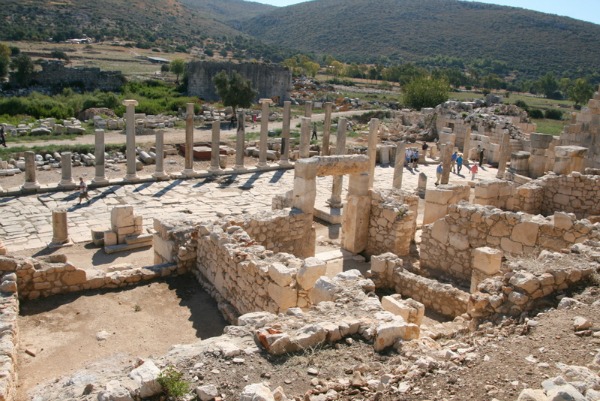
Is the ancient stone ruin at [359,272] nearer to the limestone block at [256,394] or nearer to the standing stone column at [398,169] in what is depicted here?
the limestone block at [256,394]

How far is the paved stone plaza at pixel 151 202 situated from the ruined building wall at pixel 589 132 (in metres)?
6.43

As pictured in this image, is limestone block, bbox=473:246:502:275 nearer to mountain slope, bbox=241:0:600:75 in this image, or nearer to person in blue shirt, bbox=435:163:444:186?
person in blue shirt, bbox=435:163:444:186

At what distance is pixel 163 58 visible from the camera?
78.1 meters

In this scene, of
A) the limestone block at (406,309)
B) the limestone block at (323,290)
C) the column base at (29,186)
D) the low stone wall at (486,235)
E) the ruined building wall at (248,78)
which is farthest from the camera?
the ruined building wall at (248,78)

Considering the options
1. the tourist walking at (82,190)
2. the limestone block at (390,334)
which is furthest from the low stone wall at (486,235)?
the tourist walking at (82,190)

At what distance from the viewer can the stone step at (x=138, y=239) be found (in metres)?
13.9

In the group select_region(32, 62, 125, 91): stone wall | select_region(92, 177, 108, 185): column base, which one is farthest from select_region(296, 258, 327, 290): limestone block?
select_region(32, 62, 125, 91): stone wall

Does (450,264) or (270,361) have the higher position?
(270,361)

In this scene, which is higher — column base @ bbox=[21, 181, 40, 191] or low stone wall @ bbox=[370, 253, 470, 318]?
low stone wall @ bbox=[370, 253, 470, 318]

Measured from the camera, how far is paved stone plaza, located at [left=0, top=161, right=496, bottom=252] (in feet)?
50.5

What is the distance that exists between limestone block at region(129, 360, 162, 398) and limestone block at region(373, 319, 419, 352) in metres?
2.18

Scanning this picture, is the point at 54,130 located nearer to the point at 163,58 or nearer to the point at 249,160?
the point at 249,160

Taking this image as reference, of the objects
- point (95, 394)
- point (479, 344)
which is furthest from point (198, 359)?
point (479, 344)

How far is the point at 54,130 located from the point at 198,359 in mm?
28587
